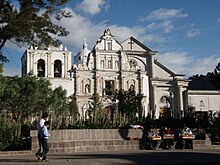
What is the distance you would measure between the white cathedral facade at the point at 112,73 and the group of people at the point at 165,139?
24.8 meters

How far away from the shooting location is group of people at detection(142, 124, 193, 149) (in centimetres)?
1633

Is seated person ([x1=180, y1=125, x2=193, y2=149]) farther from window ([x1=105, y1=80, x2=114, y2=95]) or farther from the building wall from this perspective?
the building wall

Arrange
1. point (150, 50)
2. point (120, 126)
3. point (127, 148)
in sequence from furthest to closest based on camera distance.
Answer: point (150, 50)
point (120, 126)
point (127, 148)

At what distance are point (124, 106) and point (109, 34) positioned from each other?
568 inches

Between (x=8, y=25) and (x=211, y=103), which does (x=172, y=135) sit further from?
(x=211, y=103)

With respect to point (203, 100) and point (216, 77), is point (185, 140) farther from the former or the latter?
point (203, 100)

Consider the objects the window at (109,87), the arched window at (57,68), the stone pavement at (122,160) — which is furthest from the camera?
the arched window at (57,68)

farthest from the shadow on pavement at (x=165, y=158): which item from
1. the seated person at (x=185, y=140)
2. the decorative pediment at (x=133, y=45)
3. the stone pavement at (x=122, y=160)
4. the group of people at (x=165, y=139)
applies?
the decorative pediment at (x=133, y=45)

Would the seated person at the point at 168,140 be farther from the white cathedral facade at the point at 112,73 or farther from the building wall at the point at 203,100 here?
the building wall at the point at 203,100

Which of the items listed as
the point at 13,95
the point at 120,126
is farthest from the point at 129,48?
the point at 120,126

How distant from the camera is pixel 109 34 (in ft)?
157

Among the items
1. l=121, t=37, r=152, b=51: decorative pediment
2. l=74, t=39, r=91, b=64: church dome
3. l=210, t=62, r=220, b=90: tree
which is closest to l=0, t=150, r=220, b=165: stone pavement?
l=210, t=62, r=220, b=90: tree

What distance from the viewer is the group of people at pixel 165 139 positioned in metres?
16.3

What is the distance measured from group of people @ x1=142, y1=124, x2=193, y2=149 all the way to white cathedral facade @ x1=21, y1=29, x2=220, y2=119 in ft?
81.4
